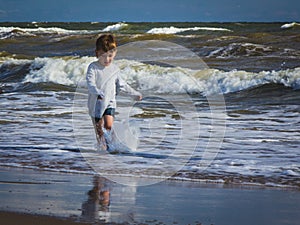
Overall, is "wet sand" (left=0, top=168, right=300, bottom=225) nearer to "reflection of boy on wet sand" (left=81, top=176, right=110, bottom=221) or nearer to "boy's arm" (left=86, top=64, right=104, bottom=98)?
"reflection of boy on wet sand" (left=81, top=176, right=110, bottom=221)

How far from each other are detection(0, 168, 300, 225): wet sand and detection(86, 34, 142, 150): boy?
54.8 inches

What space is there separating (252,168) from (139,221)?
2.62 meters

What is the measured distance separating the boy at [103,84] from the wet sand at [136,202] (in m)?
1.39

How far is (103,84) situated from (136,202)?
2.70 m

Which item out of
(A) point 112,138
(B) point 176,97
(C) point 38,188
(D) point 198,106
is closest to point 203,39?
(B) point 176,97

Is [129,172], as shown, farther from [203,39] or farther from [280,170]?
[203,39]

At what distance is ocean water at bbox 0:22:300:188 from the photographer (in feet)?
23.0

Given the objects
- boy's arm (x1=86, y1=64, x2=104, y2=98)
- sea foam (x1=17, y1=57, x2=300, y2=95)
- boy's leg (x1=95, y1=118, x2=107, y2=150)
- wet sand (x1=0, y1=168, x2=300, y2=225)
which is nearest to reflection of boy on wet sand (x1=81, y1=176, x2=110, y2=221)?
wet sand (x1=0, y1=168, x2=300, y2=225)

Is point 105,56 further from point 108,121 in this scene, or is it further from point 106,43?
point 108,121

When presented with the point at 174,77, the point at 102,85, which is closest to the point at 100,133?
the point at 102,85

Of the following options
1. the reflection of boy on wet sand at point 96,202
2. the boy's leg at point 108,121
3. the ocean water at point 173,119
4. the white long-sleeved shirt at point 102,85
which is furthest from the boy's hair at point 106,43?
the reflection of boy on wet sand at point 96,202

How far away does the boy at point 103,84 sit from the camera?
→ 7500 millimetres

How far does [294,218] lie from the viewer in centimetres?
470

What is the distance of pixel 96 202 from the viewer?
507 centimetres
